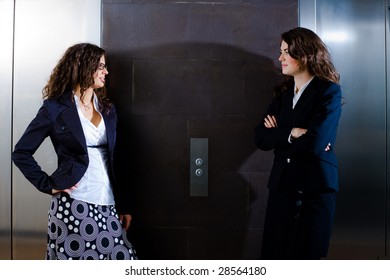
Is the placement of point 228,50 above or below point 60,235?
above

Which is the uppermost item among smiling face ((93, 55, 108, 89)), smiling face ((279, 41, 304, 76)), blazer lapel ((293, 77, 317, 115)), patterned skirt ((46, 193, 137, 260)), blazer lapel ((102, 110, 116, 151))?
smiling face ((279, 41, 304, 76))

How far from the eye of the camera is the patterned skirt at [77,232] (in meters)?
2.35

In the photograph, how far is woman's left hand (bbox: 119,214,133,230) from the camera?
2703mm

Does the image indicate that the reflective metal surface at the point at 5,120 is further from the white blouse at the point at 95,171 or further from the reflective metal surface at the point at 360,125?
the reflective metal surface at the point at 360,125

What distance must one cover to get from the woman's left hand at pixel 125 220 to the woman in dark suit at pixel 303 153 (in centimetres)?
87

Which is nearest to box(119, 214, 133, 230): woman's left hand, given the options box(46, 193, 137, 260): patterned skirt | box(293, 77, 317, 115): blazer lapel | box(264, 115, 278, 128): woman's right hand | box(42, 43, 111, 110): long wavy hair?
box(46, 193, 137, 260): patterned skirt

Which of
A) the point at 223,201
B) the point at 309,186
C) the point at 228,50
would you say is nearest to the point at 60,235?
the point at 223,201

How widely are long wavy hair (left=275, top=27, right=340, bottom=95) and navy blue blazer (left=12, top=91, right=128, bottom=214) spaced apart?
1337mm

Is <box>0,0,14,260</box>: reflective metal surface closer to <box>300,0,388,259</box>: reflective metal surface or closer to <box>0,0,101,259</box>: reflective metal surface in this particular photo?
<box>0,0,101,259</box>: reflective metal surface

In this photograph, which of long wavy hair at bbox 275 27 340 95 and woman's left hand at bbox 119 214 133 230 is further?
woman's left hand at bbox 119 214 133 230

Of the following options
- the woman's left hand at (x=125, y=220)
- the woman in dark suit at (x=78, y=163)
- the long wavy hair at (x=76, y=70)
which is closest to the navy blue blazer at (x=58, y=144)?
the woman in dark suit at (x=78, y=163)

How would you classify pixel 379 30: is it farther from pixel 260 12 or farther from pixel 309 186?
pixel 309 186

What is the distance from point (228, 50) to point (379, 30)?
1.10m

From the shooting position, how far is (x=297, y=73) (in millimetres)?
2562
